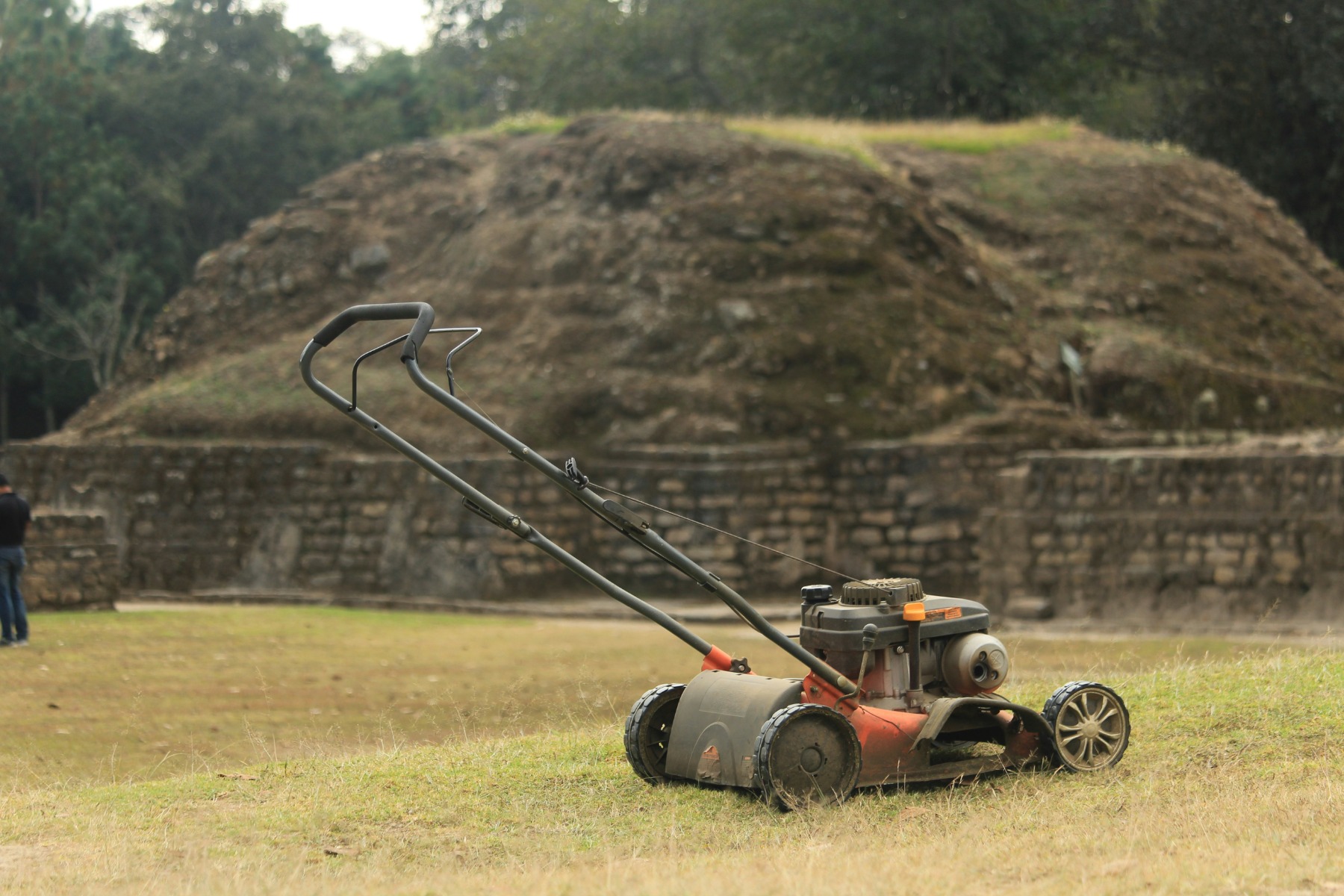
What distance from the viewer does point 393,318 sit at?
17.2 ft

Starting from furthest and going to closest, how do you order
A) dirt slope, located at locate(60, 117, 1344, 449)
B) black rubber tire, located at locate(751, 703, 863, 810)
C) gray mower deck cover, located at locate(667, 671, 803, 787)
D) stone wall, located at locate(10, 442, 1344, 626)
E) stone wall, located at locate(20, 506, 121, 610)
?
dirt slope, located at locate(60, 117, 1344, 449) → stone wall, located at locate(20, 506, 121, 610) → stone wall, located at locate(10, 442, 1344, 626) → gray mower deck cover, located at locate(667, 671, 803, 787) → black rubber tire, located at locate(751, 703, 863, 810)

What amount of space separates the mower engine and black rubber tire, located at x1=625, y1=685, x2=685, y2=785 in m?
0.64

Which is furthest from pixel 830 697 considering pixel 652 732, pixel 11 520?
pixel 11 520

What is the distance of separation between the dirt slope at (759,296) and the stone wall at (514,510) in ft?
3.08

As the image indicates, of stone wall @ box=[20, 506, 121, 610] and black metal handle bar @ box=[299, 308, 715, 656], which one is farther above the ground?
black metal handle bar @ box=[299, 308, 715, 656]

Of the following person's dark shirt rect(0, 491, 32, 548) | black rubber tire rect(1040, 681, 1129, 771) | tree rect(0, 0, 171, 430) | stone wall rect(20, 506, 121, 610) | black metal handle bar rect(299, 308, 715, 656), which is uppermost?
tree rect(0, 0, 171, 430)

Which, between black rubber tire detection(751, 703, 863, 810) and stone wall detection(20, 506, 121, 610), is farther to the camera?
stone wall detection(20, 506, 121, 610)

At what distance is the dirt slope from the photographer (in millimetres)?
18016

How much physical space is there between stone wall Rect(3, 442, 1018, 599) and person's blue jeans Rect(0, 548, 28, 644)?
18.9 ft

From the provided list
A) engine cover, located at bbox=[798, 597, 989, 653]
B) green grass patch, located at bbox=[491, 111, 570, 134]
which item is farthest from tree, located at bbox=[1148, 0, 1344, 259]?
engine cover, located at bbox=[798, 597, 989, 653]

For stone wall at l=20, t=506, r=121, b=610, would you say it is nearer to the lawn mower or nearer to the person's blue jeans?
the person's blue jeans

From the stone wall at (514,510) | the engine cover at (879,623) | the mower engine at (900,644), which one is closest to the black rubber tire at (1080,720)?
the mower engine at (900,644)

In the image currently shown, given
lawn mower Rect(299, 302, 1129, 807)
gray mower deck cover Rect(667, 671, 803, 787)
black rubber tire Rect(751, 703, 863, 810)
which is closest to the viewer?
black rubber tire Rect(751, 703, 863, 810)

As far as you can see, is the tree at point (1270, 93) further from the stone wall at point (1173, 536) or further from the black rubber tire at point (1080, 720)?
the black rubber tire at point (1080, 720)
